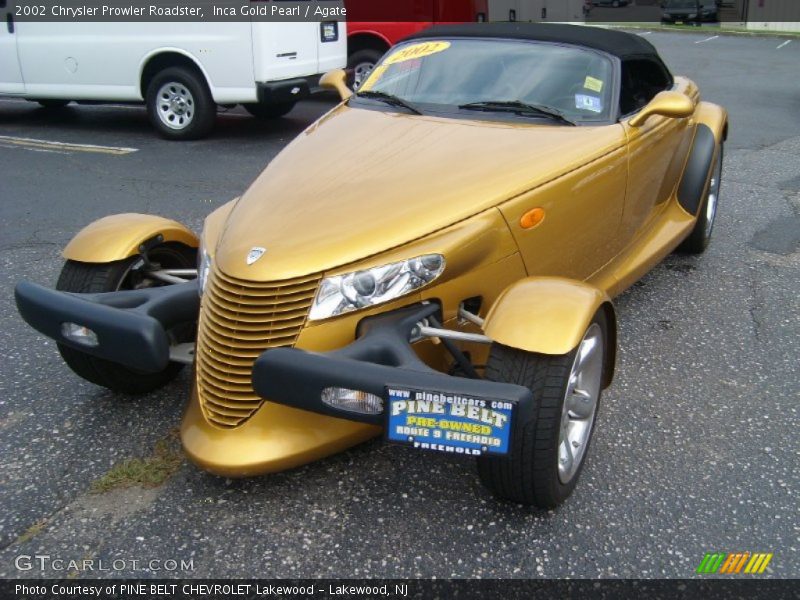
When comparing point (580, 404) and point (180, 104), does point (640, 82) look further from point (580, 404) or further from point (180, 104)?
point (180, 104)

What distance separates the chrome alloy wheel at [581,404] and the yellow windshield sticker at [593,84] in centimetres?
154

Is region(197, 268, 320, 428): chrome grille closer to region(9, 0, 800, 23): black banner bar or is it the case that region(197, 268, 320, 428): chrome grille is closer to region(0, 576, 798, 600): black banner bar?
region(0, 576, 798, 600): black banner bar

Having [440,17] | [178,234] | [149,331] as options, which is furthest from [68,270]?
[440,17]

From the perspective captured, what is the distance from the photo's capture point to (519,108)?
358 centimetres

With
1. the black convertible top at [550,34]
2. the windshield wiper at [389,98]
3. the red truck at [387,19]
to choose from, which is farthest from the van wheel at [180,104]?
the windshield wiper at [389,98]

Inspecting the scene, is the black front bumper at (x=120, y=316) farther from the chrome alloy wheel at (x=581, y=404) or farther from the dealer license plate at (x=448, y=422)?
the chrome alloy wheel at (x=581, y=404)

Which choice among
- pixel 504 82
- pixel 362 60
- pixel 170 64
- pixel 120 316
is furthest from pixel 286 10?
pixel 120 316

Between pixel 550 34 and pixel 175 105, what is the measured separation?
5641 millimetres

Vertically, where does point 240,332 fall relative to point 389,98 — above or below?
below

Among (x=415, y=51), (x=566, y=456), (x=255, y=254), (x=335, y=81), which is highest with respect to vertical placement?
(x=415, y=51)

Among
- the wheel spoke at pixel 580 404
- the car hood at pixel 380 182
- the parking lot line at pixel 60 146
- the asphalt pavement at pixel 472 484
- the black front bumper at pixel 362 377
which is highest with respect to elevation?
the car hood at pixel 380 182

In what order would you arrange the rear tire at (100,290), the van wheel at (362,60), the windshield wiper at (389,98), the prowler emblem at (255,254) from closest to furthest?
the prowler emblem at (255,254)
the rear tire at (100,290)
the windshield wiper at (389,98)
the van wheel at (362,60)

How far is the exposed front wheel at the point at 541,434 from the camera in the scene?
2357 millimetres

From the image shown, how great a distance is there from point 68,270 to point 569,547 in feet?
7.58
